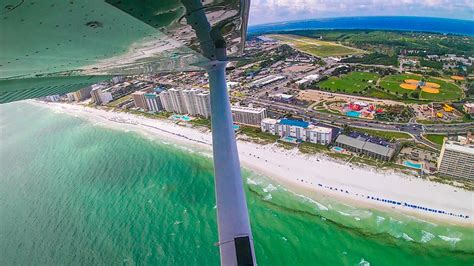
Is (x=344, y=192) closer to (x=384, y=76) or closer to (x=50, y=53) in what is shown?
(x=50, y=53)

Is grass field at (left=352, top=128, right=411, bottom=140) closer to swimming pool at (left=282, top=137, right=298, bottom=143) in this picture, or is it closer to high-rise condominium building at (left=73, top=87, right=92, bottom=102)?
swimming pool at (left=282, top=137, right=298, bottom=143)

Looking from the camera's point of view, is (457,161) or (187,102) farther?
(187,102)

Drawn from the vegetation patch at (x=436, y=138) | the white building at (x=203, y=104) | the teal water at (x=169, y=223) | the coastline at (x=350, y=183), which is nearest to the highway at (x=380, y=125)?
the vegetation patch at (x=436, y=138)

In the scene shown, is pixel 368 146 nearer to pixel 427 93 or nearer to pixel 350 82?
pixel 427 93

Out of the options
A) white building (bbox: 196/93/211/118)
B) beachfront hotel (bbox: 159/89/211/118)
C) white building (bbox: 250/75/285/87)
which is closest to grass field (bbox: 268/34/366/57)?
white building (bbox: 250/75/285/87)

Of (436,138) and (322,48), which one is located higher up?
(322,48)

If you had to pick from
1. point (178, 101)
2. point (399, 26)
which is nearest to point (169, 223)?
point (178, 101)

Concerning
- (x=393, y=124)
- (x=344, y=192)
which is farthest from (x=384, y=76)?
(x=344, y=192)
